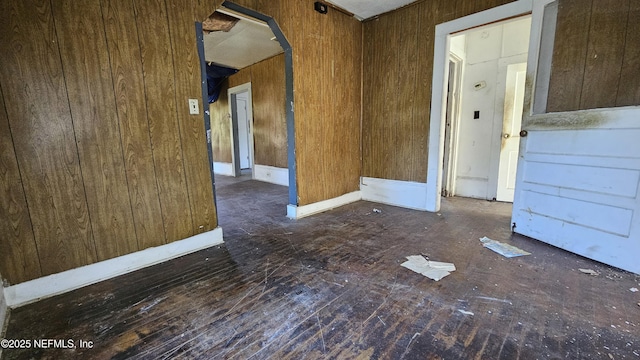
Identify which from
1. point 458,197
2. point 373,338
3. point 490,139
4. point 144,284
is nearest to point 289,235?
point 144,284

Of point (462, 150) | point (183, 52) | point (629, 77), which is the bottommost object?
point (462, 150)

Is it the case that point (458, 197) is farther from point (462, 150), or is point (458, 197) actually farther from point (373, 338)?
point (373, 338)

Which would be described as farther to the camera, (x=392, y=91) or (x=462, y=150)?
(x=462, y=150)

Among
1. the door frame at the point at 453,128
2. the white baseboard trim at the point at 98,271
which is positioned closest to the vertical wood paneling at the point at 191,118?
the white baseboard trim at the point at 98,271

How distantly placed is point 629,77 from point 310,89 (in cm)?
277

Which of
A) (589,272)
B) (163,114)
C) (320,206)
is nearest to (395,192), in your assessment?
(320,206)

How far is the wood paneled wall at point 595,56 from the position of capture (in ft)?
6.35

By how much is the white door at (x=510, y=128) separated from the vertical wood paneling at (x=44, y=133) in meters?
4.78

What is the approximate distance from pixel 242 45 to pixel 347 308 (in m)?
4.58

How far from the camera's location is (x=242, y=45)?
453cm

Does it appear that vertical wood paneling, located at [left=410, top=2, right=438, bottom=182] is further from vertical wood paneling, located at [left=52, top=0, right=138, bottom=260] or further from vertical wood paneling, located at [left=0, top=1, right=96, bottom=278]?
vertical wood paneling, located at [left=0, top=1, right=96, bottom=278]

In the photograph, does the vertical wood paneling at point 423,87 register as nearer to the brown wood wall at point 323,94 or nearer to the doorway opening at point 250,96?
the brown wood wall at point 323,94

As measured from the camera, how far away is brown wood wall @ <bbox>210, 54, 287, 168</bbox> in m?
5.24

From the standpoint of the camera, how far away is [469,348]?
48.6 inches
